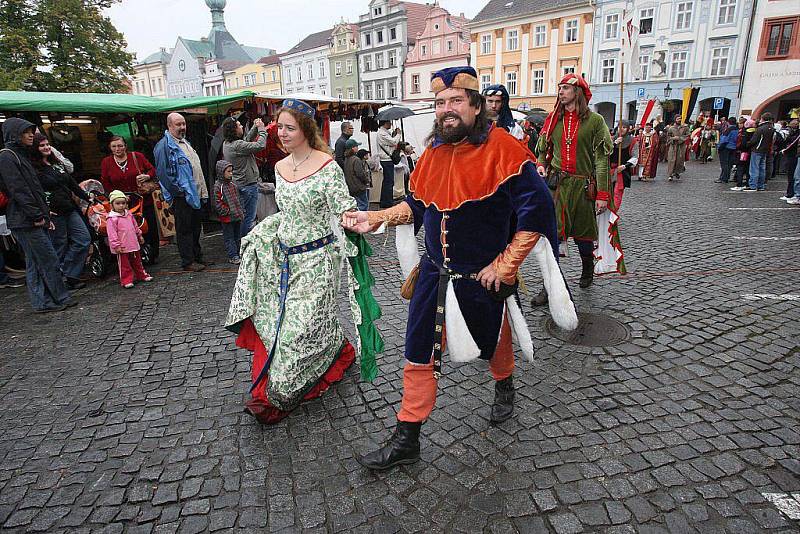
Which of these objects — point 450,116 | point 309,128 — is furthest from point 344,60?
point 450,116

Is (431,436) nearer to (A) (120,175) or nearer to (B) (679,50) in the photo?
(A) (120,175)

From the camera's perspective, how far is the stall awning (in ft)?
20.9

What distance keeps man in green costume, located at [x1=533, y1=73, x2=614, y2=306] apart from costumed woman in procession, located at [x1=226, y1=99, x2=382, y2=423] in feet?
7.20

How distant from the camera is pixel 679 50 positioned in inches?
1219

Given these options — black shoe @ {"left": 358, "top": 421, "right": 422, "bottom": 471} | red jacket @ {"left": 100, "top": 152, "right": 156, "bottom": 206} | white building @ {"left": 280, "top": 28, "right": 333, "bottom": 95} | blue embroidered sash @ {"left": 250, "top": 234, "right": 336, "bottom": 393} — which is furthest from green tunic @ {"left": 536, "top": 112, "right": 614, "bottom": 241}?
white building @ {"left": 280, "top": 28, "right": 333, "bottom": 95}

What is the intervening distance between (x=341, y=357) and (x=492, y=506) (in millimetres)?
1626

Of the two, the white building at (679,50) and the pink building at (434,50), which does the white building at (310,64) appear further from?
the white building at (679,50)

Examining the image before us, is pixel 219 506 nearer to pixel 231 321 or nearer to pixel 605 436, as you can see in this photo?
pixel 231 321

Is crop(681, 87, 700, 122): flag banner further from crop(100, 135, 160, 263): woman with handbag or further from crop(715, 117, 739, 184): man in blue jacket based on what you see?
crop(100, 135, 160, 263): woman with handbag

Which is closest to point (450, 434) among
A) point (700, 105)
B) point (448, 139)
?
point (448, 139)

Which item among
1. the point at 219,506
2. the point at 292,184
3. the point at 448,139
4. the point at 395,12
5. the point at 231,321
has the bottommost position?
the point at 219,506

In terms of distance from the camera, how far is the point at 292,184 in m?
3.08

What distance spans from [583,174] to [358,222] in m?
2.88

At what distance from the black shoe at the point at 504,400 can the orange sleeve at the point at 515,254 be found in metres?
0.97
